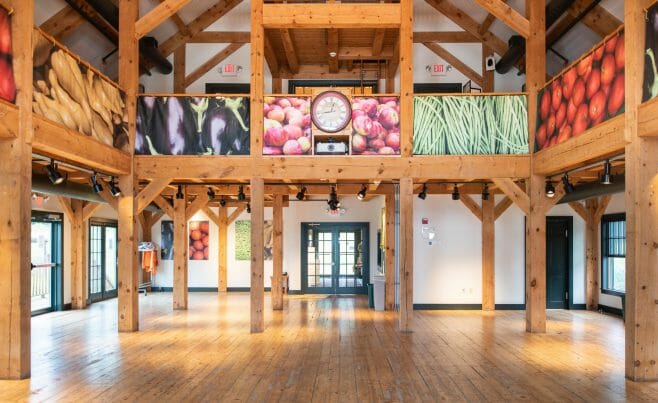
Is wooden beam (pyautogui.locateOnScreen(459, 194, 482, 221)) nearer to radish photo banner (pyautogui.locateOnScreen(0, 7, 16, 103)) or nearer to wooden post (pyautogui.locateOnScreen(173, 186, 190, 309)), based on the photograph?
wooden post (pyautogui.locateOnScreen(173, 186, 190, 309))

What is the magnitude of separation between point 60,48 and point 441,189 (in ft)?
25.3

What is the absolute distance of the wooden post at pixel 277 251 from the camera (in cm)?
1132

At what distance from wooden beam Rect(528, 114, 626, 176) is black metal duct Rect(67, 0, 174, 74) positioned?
7287 mm

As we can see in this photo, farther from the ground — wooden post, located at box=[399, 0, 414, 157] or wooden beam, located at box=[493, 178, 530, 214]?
wooden post, located at box=[399, 0, 414, 157]

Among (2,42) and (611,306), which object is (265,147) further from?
(611,306)

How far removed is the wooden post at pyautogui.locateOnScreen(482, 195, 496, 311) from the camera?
457 inches

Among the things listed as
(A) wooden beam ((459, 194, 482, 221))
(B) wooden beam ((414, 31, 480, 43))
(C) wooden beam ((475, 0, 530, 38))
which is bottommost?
(A) wooden beam ((459, 194, 482, 221))

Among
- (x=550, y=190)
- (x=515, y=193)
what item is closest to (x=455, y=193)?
(x=515, y=193)

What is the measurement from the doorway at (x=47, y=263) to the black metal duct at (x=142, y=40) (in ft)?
12.3

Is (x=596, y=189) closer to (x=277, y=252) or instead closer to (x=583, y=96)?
(x=583, y=96)

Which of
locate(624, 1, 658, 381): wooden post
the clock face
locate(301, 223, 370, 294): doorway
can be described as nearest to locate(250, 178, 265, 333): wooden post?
the clock face

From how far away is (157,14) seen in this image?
874cm

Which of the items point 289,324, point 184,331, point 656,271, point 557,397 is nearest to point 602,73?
point 656,271

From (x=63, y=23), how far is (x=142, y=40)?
1.93m
